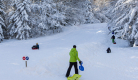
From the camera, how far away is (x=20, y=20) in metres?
19.1

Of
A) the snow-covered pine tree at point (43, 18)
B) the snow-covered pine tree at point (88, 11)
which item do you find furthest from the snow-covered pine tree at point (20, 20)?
the snow-covered pine tree at point (88, 11)

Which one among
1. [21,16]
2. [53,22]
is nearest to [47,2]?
[53,22]

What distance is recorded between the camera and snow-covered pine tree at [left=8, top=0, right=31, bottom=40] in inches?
739

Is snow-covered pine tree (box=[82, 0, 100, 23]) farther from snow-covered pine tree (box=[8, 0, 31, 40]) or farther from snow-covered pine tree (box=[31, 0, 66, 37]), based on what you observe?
snow-covered pine tree (box=[8, 0, 31, 40])

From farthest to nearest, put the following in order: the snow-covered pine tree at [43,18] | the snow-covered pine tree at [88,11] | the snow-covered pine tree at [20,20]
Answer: the snow-covered pine tree at [88,11] → the snow-covered pine tree at [43,18] → the snow-covered pine tree at [20,20]

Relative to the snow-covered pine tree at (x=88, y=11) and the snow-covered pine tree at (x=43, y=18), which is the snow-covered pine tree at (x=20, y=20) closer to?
the snow-covered pine tree at (x=43, y=18)

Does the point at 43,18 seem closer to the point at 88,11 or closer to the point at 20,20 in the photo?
the point at 20,20

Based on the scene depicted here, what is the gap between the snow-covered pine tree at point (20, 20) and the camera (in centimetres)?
1878

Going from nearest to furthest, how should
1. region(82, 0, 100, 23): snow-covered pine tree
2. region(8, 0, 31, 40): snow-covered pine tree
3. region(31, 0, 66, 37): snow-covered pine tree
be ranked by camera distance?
region(8, 0, 31, 40): snow-covered pine tree, region(31, 0, 66, 37): snow-covered pine tree, region(82, 0, 100, 23): snow-covered pine tree

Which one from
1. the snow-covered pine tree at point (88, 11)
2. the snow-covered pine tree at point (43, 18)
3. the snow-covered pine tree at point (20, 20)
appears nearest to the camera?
the snow-covered pine tree at point (20, 20)

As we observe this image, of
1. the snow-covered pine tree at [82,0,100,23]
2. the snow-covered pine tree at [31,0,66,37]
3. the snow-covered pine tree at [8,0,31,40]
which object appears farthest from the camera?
the snow-covered pine tree at [82,0,100,23]

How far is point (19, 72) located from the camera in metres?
6.66

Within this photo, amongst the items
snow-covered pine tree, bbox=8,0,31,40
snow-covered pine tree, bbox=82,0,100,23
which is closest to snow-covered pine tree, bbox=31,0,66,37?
snow-covered pine tree, bbox=8,0,31,40

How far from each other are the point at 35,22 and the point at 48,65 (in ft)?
47.7
